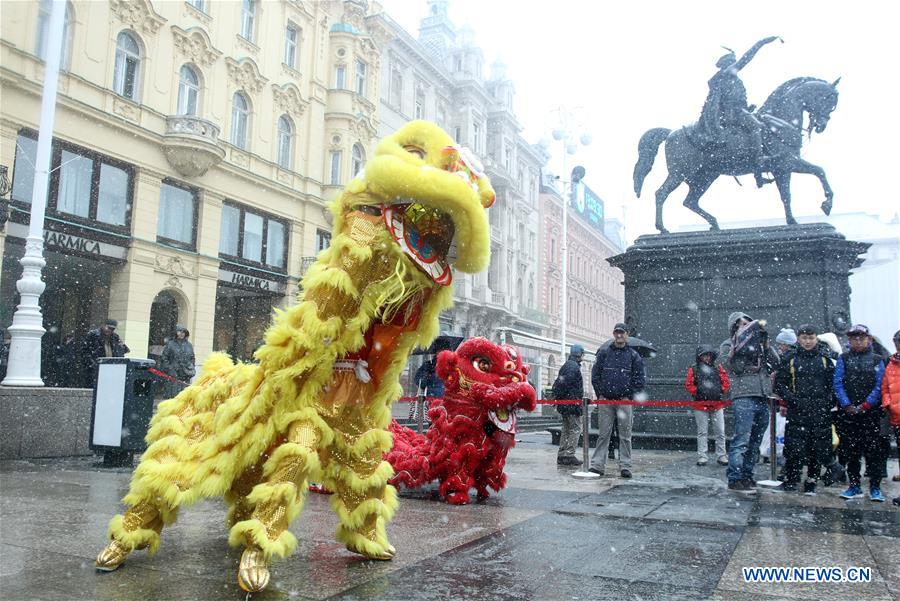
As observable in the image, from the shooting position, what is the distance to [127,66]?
19141 millimetres

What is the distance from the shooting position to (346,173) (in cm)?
2672

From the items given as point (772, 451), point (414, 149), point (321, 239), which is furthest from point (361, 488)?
point (321, 239)

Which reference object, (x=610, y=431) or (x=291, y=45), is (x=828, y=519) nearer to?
(x=610, y=431)

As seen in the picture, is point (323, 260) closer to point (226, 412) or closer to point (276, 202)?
point (226, 412)

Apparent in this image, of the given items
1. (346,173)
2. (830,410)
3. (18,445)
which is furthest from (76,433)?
(346,173)

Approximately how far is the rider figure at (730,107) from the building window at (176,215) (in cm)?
1466

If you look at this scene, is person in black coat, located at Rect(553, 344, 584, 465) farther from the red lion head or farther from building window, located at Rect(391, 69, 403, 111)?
building window, located at Rect(391, 69, 403, 111)

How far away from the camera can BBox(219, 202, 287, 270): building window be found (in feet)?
73.6

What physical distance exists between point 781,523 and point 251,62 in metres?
21.8

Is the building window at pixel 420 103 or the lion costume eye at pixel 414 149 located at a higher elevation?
the building window at pixel 420 103

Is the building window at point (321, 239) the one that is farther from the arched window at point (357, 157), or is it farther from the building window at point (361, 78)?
the building window at point (361, 78)

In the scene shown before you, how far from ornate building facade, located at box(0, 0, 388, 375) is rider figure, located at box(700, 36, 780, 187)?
13792mm

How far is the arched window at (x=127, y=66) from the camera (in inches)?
741

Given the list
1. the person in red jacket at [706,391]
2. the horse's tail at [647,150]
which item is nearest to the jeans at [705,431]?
the person in red jacket at [706,391]
